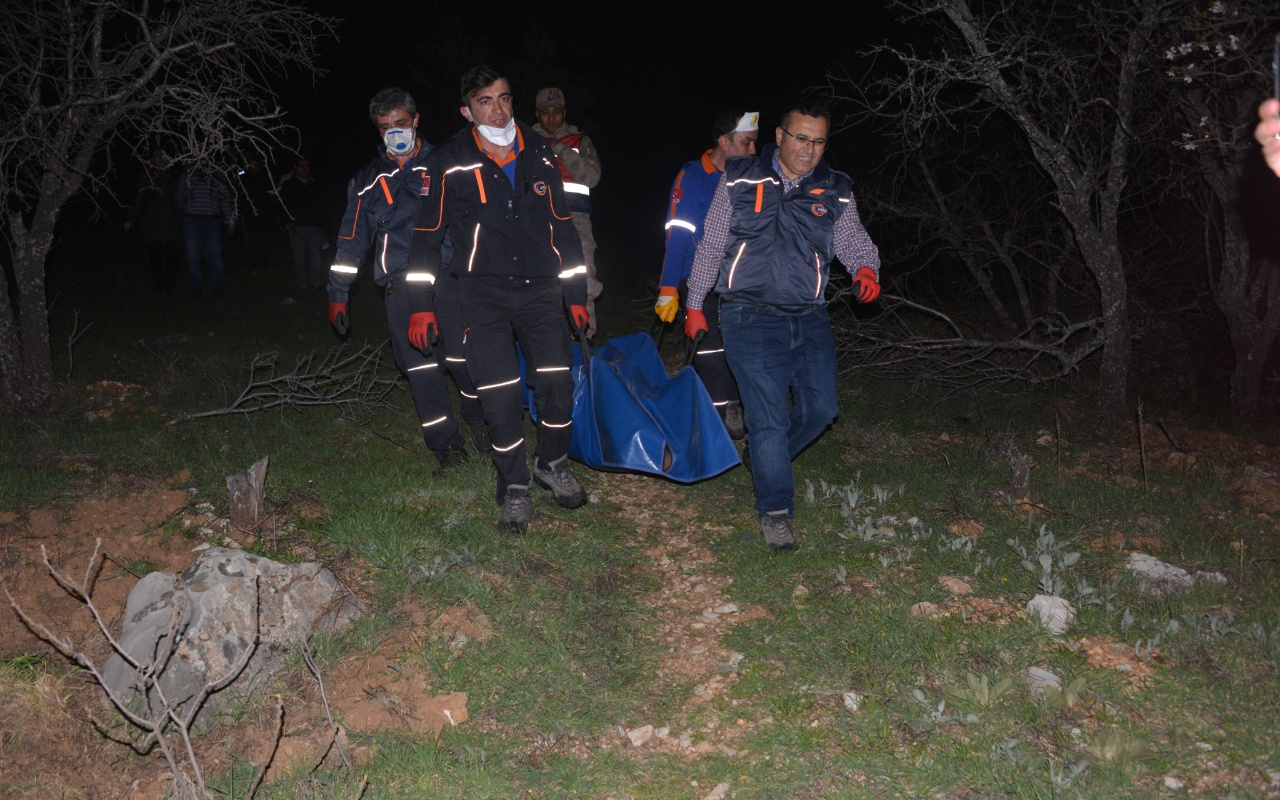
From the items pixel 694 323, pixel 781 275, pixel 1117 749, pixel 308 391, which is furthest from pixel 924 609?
pixel 308 391

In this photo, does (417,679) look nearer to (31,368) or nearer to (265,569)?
(265,569)

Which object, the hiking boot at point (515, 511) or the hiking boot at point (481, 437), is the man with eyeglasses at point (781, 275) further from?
the hiking boot at point (481, 437)

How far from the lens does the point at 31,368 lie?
6816 mm

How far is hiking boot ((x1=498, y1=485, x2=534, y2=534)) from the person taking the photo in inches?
197

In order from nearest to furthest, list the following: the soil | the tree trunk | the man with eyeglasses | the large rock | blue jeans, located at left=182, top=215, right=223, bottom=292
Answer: the soil → the large rock → the man with eyeglasses → the tree trunk → blue jeans, located at left=182, top=215, right=223, bottom=292

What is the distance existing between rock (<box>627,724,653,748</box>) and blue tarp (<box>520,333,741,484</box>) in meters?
1.74

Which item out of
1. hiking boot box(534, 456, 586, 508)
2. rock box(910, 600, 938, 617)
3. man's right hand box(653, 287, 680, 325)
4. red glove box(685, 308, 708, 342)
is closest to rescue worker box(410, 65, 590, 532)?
hiking boot box(534, 456, 586, 508)

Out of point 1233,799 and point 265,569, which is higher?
point 265,569

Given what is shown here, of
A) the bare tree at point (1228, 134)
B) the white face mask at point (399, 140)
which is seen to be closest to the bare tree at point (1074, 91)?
the bare tree at point (1228, 134)

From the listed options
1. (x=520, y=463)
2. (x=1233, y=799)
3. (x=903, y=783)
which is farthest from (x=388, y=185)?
(x=1233, y=799)

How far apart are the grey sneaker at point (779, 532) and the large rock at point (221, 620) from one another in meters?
2.00

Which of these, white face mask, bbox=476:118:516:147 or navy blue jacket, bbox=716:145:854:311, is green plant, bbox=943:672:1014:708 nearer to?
navy blue jacket, bbox=716:145:854:311

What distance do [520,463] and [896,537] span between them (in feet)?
6.42

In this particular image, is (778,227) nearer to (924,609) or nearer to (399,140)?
(924,609)
